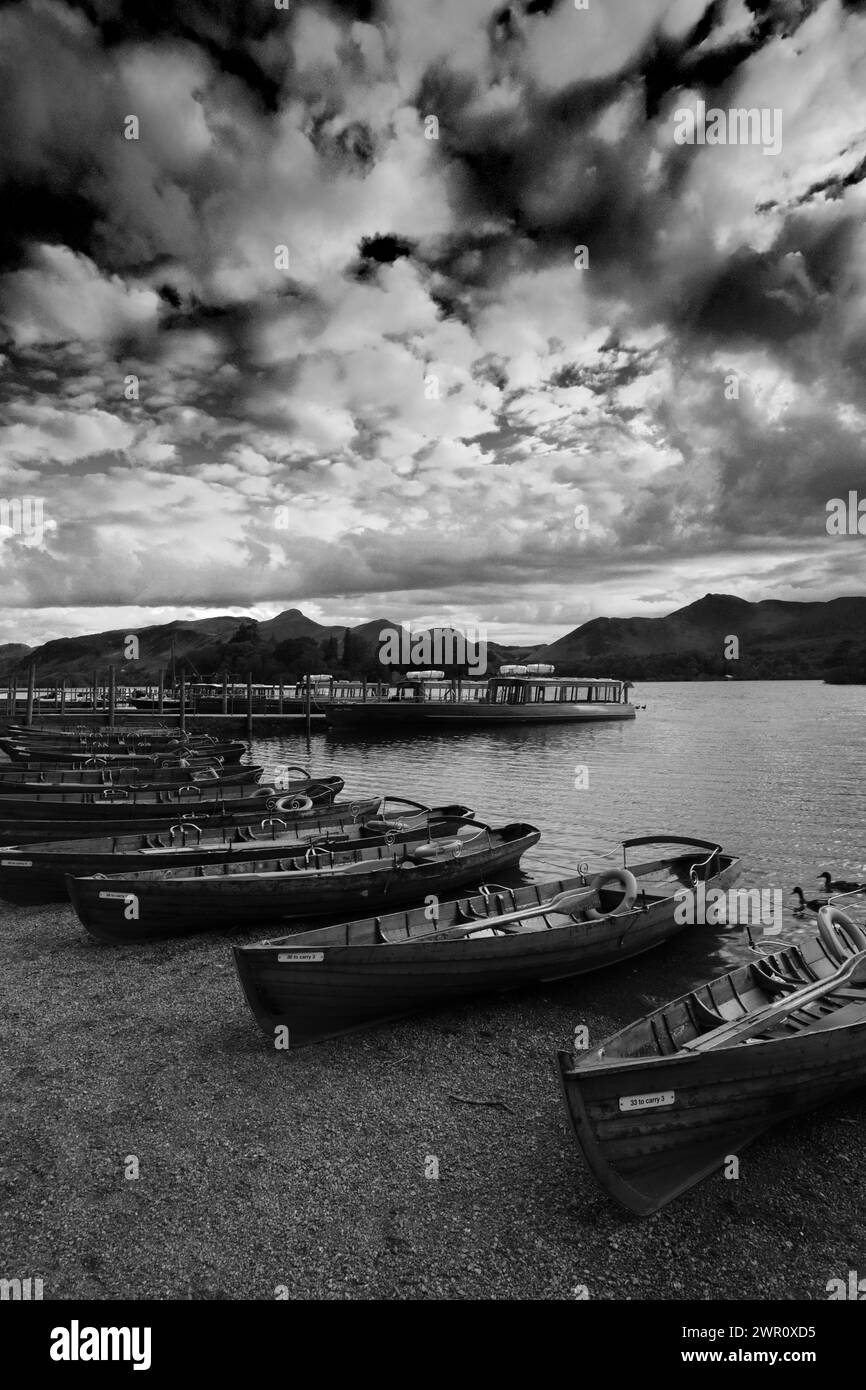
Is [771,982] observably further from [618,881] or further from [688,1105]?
[618,881]

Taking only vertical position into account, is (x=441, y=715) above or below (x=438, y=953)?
below

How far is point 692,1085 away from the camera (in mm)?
8172

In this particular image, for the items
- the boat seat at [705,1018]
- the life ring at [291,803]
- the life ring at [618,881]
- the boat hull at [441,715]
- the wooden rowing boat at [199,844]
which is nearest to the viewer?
the boat seat at [705,1018]

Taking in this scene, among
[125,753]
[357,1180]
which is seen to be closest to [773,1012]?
[357,1180]

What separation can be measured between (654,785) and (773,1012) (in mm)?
36612

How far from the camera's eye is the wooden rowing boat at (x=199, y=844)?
17953 mm

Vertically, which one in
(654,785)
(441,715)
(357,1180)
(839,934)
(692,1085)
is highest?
(692,1085)

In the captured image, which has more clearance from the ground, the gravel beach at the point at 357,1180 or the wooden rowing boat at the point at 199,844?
the wooden rowing boat at the point at 199,844

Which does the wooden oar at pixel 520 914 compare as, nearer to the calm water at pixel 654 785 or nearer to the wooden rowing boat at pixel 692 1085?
the calm water at pixel 654 785

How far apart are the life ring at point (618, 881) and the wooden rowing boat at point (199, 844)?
7.18 meters

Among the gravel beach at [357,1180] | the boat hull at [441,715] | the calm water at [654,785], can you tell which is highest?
the boat hull at [441,715]

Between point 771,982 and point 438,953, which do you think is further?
point 438,953

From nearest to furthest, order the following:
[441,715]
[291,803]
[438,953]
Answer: [438,953] → [291,803] → [441,715]

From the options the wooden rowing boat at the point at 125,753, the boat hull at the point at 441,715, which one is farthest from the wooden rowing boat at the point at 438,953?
the boat hull at the point at 441,715
